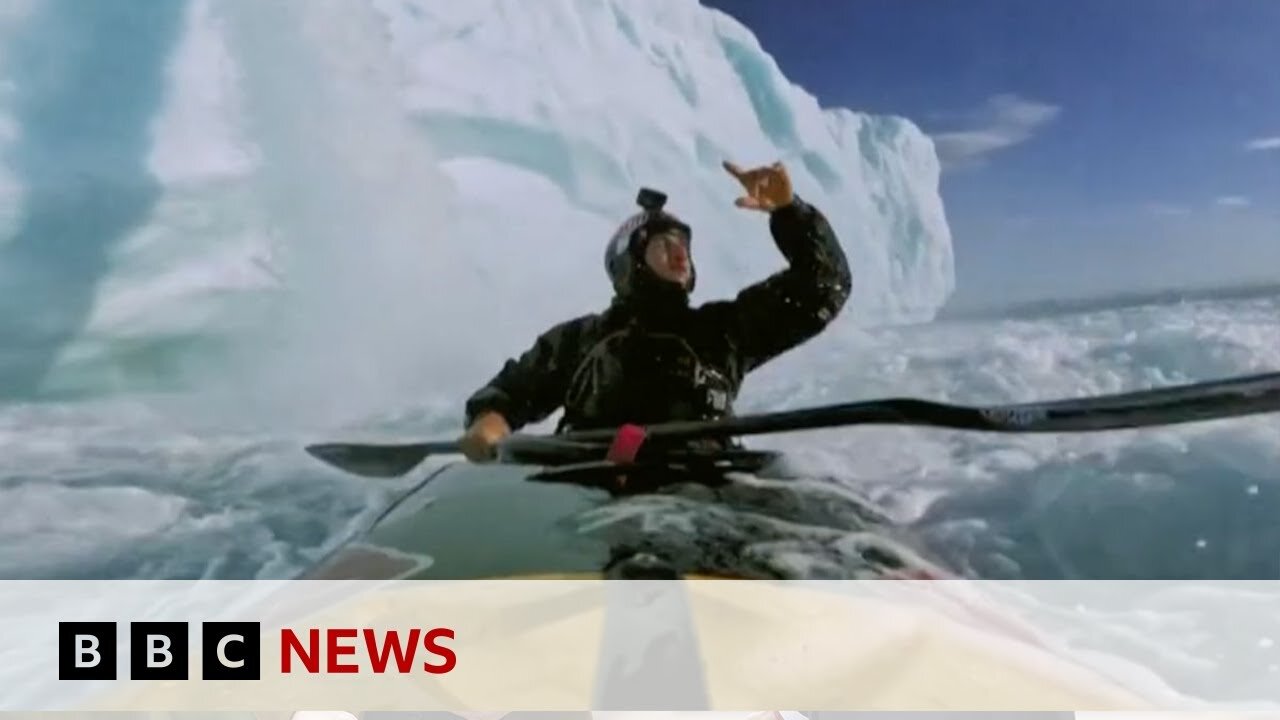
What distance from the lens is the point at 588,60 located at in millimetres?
1206

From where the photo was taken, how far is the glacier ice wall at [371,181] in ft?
3.84

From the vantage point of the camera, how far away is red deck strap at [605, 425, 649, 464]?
46.6 inches

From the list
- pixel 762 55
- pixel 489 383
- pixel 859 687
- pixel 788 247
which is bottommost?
pixel 859 687

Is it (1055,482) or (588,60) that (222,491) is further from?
(1055,482)

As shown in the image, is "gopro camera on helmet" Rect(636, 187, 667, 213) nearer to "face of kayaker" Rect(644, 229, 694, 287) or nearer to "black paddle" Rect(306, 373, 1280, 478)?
"face of kayaker" Rect(644, 229, 694, 287)

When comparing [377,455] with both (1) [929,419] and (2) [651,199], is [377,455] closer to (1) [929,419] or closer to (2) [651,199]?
(2) [651,199]

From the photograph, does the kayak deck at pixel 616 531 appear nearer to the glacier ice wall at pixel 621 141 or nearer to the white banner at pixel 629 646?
the white banner at pixel 629 646

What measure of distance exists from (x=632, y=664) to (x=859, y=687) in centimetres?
19

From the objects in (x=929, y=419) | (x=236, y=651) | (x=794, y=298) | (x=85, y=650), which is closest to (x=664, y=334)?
(x=794, y=298)

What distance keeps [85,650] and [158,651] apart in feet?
0.20

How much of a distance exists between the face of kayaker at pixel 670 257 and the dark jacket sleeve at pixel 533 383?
79mm

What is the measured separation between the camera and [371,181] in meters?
1.19

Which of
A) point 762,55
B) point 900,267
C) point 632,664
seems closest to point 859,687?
point 632,664

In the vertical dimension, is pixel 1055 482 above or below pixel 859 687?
above
